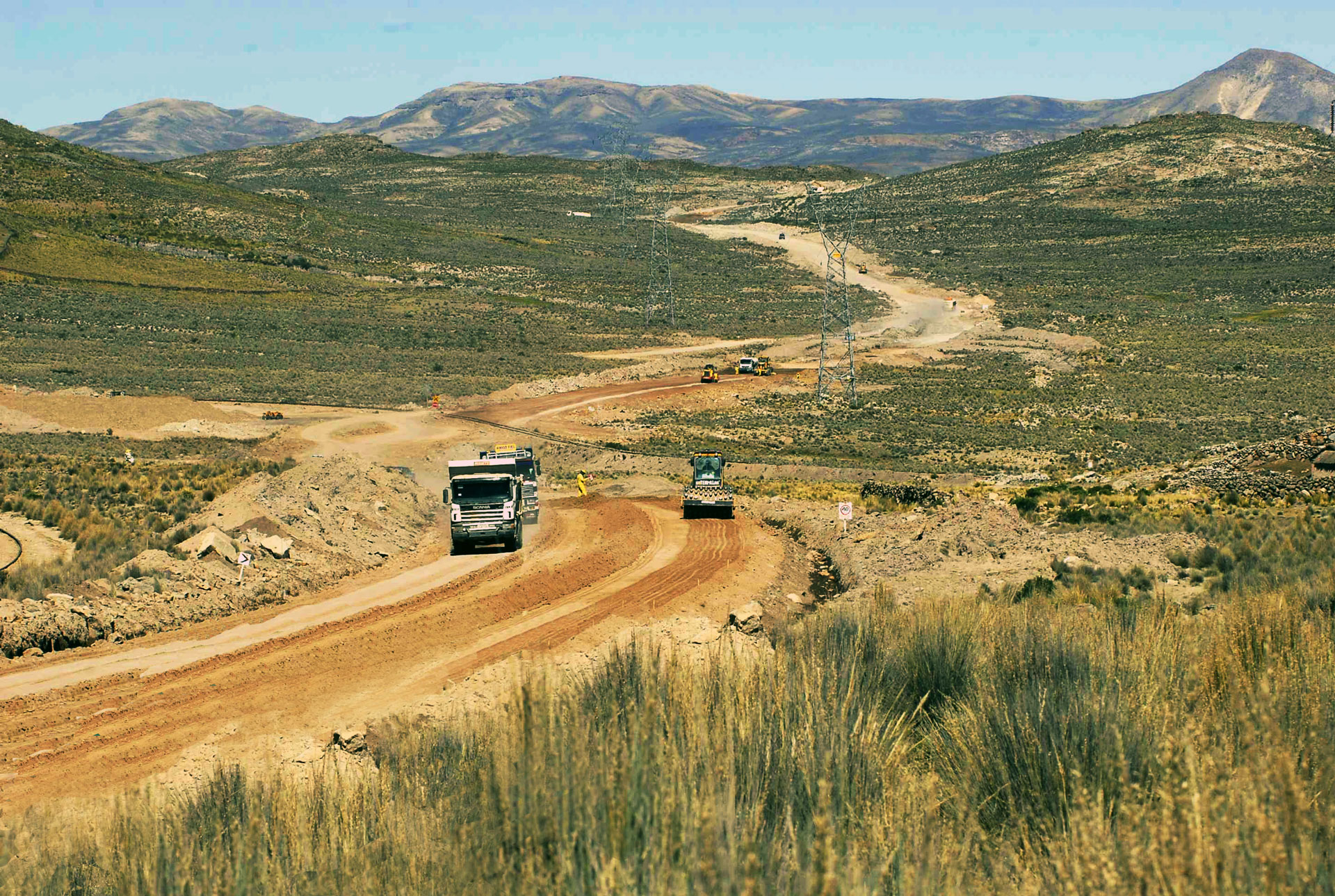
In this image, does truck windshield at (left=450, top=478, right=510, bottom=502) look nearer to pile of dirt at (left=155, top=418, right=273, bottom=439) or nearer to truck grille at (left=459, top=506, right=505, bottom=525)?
truck grille at (left=459, top=506, right=505, bottom=525)

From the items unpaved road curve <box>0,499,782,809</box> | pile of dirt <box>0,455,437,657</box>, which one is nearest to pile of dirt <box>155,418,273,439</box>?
pile of dirt <box>0,455,437,657</box>

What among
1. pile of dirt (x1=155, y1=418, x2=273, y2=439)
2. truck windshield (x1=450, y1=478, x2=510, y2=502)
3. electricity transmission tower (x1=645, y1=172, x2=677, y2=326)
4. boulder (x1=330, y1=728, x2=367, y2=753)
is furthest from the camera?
electricity transmission tower (x1=645, y1=172, x2=677, y2=326)

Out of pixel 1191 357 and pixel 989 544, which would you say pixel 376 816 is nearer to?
pixel 989 544

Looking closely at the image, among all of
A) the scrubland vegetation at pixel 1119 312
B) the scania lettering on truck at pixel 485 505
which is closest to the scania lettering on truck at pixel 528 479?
the scania lettering on truck at pixel 485 505

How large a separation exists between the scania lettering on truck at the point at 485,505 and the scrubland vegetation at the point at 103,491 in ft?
26.2

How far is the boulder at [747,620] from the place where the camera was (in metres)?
23.5

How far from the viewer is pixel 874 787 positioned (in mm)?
7980

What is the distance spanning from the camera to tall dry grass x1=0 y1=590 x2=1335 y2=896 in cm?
580

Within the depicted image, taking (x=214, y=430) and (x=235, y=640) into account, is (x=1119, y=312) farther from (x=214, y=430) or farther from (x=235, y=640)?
(x=235, y=640)

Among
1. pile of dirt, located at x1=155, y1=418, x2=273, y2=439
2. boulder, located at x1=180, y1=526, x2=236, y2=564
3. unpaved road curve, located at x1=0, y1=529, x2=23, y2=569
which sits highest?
boulder, located at x1=180, y1=526, x2=236, y2=564

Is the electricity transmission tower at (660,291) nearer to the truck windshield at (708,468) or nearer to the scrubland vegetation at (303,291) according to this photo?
the scrubland vegetation at (303,291)

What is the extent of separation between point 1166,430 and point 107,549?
54787 millimetres

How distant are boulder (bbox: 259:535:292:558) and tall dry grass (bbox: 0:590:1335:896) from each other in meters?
19.4

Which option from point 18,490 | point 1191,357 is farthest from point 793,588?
point 1191,357
